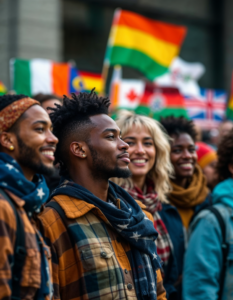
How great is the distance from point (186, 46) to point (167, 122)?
10635 mm

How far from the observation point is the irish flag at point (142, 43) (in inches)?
273

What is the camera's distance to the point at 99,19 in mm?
12727

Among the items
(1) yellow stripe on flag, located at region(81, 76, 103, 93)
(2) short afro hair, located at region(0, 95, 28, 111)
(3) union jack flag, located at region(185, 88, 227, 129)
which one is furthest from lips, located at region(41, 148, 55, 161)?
(3) union jack flag, located at region(185, 88, 227, 129)

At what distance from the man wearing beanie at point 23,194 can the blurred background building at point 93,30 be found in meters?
7.90

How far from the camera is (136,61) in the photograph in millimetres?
7215

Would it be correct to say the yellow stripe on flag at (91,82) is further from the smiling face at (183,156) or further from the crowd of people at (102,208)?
the smiling face at (183,156)

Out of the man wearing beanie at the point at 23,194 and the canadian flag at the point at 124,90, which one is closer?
the man wearing beanie at the point at 23,194

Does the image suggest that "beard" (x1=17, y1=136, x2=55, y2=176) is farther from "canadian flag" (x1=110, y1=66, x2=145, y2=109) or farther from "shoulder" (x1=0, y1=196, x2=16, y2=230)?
"canadian flag" (x1=110, y1=66, x2=145, y2=109)

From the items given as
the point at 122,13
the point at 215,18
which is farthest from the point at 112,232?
the point at 215,18

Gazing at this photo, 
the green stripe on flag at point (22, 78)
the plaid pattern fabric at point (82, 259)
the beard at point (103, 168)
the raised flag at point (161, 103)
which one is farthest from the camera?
the raised flag at point (161, 103)

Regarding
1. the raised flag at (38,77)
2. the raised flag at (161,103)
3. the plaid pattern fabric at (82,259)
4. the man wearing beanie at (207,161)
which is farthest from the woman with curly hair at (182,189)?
the raised flag at (38,77)

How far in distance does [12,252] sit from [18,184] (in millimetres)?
295

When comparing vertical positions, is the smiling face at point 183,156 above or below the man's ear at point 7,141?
below

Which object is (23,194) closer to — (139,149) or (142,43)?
(139,149)
